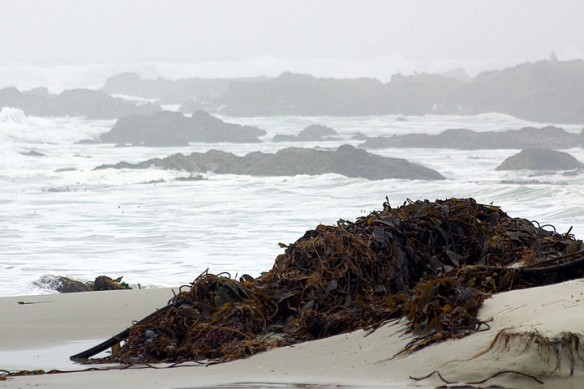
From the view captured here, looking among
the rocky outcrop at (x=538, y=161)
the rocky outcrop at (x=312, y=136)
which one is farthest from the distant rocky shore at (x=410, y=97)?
the rocky outcrop at (x=538, y=161)

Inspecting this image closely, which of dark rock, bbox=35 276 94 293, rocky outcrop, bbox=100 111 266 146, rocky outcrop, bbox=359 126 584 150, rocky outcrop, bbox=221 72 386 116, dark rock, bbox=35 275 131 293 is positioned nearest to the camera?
dark rock, bbox=35 275 131 293

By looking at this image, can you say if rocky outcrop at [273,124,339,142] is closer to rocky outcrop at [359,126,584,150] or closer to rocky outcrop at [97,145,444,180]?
rocky outcrop at [359,126,584,150]

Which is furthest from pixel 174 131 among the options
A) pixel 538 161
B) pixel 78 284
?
pixel 78 284

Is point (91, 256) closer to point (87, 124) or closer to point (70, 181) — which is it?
point (70, 181)

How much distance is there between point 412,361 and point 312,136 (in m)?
35.4

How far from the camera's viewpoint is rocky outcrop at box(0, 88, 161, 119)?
164ft

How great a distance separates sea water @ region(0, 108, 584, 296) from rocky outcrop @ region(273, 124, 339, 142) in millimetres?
4626

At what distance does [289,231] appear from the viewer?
1390 cm

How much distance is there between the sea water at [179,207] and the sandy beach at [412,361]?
3.96 m

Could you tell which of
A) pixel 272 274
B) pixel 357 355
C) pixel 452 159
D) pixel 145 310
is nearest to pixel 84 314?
pixel 145 310

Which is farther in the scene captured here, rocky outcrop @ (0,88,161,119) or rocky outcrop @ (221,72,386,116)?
rocky outcrop @ (221,72,386,116)

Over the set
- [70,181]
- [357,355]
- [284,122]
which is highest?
[284,122]

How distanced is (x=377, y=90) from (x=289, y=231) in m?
41.9

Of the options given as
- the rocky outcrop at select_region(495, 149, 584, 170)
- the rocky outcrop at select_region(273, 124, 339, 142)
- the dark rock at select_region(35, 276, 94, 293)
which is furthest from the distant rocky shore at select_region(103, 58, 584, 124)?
the dark rock at select_region(35, 276, 94, 293)
